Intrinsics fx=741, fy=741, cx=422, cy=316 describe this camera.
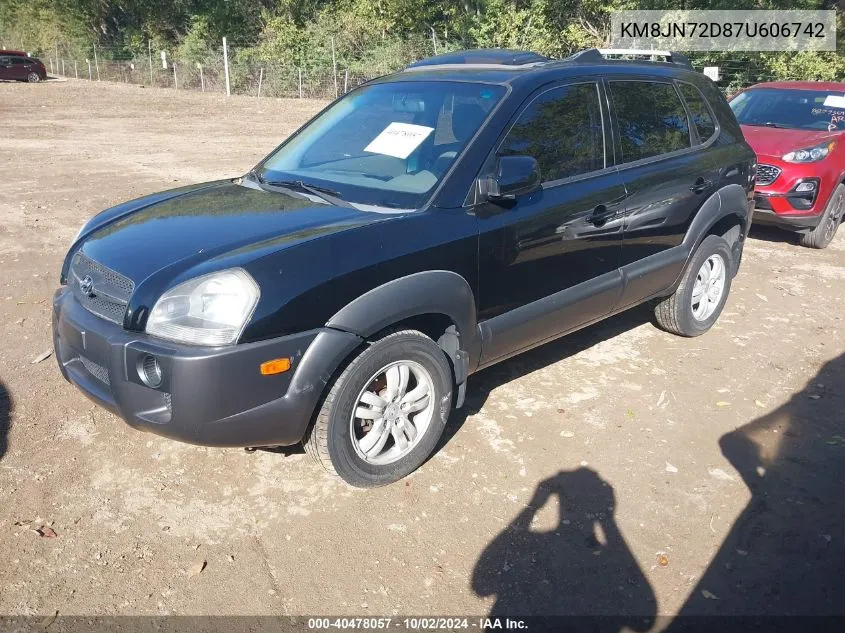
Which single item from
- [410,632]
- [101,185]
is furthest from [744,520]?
[101,185]

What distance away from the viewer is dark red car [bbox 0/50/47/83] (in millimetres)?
36672

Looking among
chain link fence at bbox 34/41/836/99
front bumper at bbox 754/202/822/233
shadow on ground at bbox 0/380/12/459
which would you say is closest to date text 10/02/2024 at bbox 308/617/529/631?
shadow on ground at bbox 0/380/12/459

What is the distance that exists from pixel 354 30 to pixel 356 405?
32971 millimetres

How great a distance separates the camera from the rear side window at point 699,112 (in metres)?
5.08

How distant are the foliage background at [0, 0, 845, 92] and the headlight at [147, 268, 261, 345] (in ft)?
64.7

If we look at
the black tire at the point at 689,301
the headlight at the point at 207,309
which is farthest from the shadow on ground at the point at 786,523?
the headlight at the point at 207,309

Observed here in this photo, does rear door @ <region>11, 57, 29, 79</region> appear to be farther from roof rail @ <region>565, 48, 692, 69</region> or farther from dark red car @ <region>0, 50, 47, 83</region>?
roof rail @ <region>565, 48, 692, 69</region>

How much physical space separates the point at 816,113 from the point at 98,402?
836 cm

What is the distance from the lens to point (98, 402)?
3.21 meters

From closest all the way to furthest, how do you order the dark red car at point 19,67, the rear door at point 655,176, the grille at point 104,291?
the grille at point 104,291
the rear door at point 655,176
the dark red car at point 19,67

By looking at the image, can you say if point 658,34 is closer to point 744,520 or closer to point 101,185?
point 101,185

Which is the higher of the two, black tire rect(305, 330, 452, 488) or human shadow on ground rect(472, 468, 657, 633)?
black tire rect(305, 330, 452, 488)

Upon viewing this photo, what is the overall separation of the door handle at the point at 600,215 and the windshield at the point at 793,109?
536 cm

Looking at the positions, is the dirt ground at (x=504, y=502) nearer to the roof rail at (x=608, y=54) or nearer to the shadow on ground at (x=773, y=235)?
the roof rail at (x=608, y=54)
